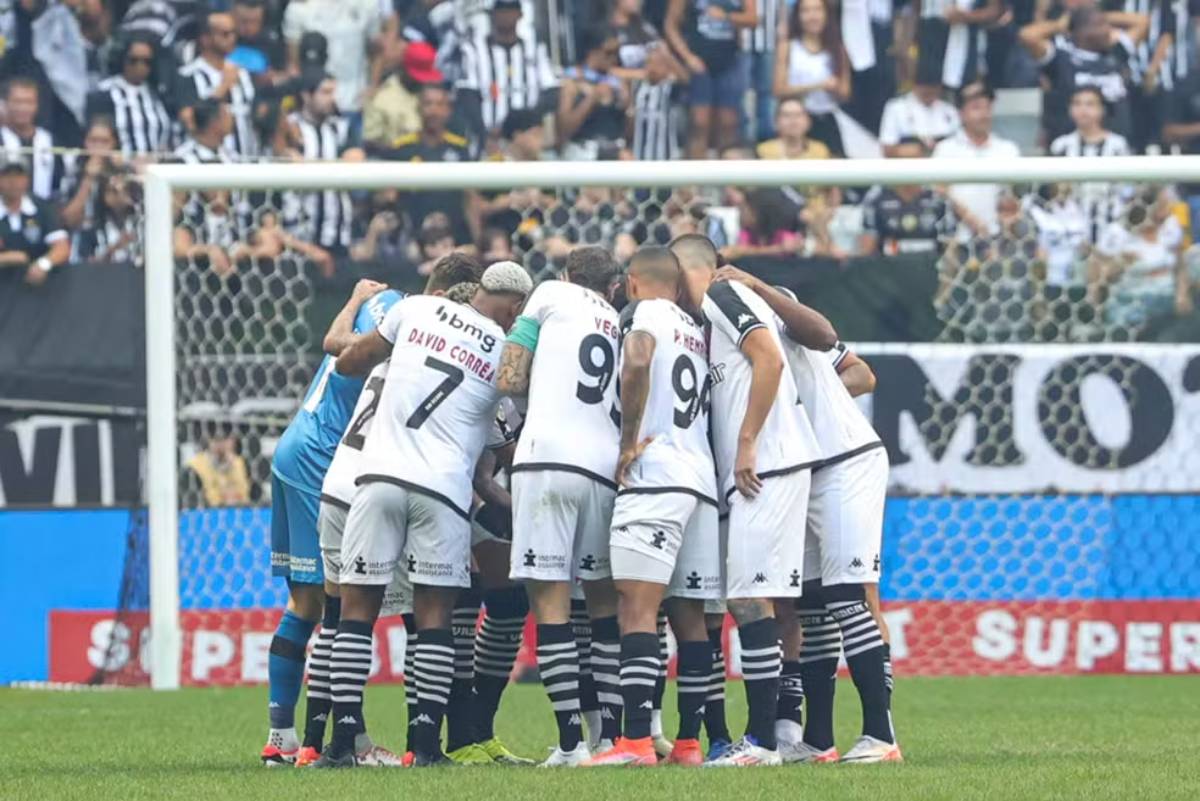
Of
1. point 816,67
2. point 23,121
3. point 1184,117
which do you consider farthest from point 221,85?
point 1184,117

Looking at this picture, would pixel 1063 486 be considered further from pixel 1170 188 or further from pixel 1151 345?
pixel 1170 188

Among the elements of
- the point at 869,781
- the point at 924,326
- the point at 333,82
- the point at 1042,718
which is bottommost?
the point at 1042,718

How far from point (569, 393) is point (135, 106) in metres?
11.0

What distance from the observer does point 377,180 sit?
47.6ft

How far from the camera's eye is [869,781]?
7961mm

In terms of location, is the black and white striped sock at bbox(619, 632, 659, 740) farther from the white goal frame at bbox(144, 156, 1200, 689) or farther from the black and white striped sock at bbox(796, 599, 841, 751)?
the white goal frame at bbox(144, 156, 1200, 689)

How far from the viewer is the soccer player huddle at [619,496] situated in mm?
8953

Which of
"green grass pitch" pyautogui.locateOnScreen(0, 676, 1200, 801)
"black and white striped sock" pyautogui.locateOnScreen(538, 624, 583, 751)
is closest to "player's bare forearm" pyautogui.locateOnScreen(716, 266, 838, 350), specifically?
"black and white striped sock" pyautogui.locateOnScreen(538, 624, 583, 751)

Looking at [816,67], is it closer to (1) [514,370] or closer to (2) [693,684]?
(1) [514,370]

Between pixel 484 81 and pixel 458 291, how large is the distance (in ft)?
34.5

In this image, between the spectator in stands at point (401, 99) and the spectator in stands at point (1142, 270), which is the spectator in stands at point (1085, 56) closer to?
the spectator in stands at point (1142, 270)

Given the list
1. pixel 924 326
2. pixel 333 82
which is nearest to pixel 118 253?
pixel 333 82

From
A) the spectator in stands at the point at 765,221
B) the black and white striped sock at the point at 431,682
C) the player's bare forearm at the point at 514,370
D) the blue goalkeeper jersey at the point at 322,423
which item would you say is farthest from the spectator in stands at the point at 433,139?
the black and white striped sock at the point at 431,682

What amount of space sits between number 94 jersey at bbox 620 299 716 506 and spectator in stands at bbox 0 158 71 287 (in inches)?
294
